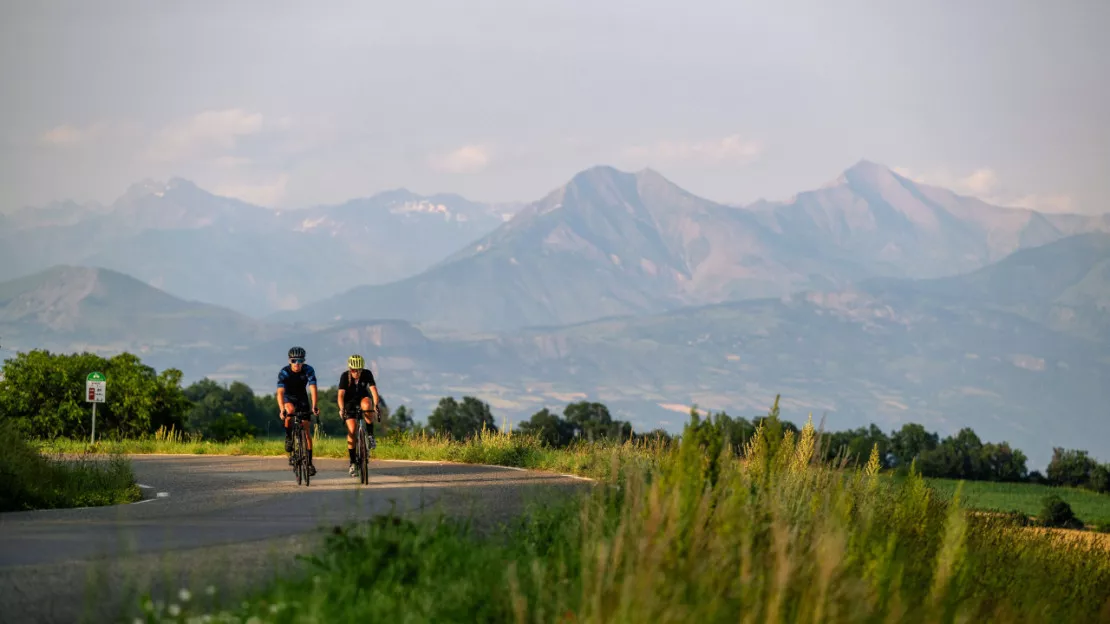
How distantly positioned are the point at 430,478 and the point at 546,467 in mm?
3510

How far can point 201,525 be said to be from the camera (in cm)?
1518

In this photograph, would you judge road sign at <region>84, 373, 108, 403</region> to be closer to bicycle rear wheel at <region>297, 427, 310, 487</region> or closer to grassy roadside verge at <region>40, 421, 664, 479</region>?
grassy roadside verge at <region>40, 421, 664, 479</region>

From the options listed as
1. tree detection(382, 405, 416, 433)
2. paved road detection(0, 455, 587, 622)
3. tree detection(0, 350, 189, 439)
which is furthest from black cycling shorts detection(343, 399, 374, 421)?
tree detection(0, 350, 189, 439)

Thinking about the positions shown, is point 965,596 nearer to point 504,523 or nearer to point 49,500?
point 504,523

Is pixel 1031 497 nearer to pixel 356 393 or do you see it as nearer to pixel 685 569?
pixel 356 393

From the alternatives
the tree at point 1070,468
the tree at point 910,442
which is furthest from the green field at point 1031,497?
the tree at point 910,442

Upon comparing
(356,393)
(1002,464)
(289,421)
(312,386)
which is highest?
(312,386)

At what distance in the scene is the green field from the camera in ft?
113

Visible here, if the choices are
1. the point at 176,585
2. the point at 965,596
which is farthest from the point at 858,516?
the point at 176,585

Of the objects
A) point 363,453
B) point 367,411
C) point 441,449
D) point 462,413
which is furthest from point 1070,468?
point 367,411

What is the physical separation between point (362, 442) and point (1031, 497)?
27207mm

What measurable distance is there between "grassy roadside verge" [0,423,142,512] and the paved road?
0.56 meters

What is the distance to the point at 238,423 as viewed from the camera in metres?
40.2

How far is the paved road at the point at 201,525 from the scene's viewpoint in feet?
34.2
